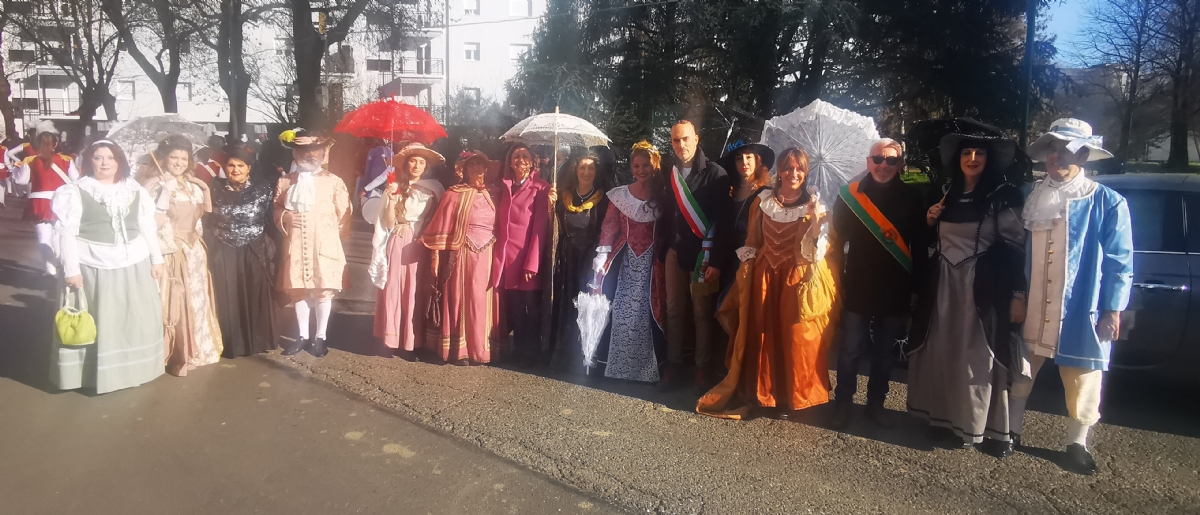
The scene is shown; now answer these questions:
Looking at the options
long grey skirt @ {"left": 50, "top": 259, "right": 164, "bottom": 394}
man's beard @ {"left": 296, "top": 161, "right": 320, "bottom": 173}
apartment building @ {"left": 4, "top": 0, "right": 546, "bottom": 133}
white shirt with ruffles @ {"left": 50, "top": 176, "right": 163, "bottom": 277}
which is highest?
apartment building @ {"left": 4, "top": 0, "right": 546, "bottom": 133}

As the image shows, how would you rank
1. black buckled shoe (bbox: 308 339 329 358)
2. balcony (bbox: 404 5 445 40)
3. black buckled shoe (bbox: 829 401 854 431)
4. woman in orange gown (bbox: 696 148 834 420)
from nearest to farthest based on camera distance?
woman in orange gown (bbox: 696 148 834 420) → black buckled shoe (bbox: 829 401 854 431) → black buckled shoe (bbox: 308 339 329 358) → balcony (bbox: 404 5 445 40)

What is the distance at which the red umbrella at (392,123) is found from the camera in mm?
9102

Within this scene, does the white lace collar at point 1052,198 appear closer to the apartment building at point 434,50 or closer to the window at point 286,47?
the apartment building at point 434,50

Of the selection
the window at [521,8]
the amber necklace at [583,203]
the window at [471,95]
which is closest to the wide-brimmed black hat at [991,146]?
the amber necklace at [583,203]

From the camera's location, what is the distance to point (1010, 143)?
421cm

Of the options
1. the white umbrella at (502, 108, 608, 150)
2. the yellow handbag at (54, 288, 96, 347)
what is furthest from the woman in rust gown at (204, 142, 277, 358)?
the white umbrella at (502, 108, 608, 150)

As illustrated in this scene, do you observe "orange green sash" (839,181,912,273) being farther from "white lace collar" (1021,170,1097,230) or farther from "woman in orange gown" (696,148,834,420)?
"white lace collar" (1021,170,1097,230)

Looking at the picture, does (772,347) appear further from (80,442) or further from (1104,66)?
(1104,66)

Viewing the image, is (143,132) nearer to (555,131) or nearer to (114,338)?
(114,338)

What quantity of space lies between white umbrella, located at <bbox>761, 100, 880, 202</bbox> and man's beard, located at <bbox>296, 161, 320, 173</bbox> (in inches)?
140

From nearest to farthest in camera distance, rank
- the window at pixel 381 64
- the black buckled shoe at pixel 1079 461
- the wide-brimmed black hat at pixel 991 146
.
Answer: the black buckled shoe at pixel 1079 461 → the wide-brimmed black hat at pixel 991 146 → the window at pixel 381 64

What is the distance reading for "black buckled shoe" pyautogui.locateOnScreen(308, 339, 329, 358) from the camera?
20.1 ft

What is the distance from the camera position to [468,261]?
5.83 m

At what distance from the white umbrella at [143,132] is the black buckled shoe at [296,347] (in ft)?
5.80
